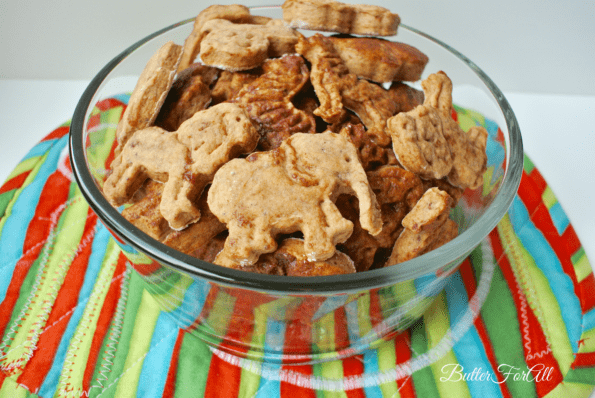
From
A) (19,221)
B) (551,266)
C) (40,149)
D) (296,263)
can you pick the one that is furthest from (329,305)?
(40,149)

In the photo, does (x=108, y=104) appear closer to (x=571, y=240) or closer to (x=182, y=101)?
(x=182, y=101)

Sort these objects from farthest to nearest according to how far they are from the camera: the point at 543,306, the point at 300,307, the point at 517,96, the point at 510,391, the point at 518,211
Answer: the point at 517,96, the point at 518,211, the point at 543,306, the point at 510,391, the point at 300,307

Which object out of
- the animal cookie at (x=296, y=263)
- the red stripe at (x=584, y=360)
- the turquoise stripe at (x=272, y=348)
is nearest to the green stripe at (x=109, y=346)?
the turquoise stripe at (x=272, y=348)

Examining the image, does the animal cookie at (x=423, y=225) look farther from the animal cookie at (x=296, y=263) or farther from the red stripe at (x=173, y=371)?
the red stripe at (x=173, y=371)

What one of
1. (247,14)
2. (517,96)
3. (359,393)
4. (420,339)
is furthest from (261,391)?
(517,96)

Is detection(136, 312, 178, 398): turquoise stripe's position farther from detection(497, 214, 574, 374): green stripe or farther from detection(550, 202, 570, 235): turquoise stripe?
detection(550, 202, 570, 235): turquoise stripe

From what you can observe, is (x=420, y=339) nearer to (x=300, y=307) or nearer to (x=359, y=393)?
(x=359, y=393)

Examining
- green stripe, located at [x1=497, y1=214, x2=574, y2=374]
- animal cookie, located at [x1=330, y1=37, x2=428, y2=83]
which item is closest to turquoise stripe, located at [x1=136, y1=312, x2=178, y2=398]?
animal cookie, located at [x1=330, y1=37, x2=428, y2=83]
